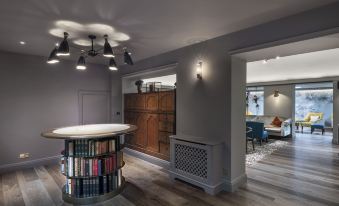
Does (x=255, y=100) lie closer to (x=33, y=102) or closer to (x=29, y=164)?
(x=33, y=102)

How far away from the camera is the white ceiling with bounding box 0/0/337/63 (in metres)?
2.11

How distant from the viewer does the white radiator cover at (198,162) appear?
2.98 metres

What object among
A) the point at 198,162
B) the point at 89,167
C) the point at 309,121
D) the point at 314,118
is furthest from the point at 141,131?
the point at 314,118

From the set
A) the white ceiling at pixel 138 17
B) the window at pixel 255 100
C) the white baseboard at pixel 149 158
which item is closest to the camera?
the white ceiling at pixel 138 17

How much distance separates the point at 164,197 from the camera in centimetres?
288

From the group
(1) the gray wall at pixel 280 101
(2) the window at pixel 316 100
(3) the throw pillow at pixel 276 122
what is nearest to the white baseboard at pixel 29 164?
(3) the throw pillow at pixel 276 122

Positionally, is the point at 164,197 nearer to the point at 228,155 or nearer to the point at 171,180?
the point at 171,180

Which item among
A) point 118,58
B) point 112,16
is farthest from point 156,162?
point 112,16

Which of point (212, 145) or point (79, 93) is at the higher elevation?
point (79, 93)

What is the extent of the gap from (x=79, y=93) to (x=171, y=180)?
3257mm

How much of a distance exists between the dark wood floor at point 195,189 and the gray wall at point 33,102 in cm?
56

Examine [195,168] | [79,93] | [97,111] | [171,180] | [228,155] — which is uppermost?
[79,93]

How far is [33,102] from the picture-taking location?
4.27m

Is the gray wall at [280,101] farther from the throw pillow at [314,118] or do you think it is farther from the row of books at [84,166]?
the row of books at [84,166]
